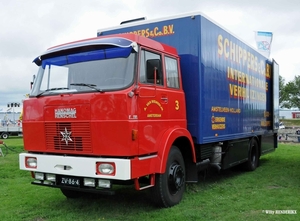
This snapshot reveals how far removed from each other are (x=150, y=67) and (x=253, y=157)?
19.4 feet

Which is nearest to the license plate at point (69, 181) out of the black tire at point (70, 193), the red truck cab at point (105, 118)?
the red truck cab at point (105, 118)

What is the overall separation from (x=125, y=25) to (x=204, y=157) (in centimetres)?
318

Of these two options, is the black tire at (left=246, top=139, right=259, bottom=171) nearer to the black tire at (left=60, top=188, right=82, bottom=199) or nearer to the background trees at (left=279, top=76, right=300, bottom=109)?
the black tire at (left=60, top=188, right=82, bottom=199)

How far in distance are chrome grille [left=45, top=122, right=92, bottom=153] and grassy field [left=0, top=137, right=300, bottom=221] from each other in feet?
3.66

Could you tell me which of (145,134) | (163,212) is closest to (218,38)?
(145,134)

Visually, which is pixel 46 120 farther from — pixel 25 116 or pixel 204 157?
pixel 204 157

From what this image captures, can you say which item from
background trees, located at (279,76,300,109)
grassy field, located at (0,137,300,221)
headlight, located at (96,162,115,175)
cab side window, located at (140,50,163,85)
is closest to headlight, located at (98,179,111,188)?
headlight, located at (96,162,115,175)

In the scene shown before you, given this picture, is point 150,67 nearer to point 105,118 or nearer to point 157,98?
point 157,98

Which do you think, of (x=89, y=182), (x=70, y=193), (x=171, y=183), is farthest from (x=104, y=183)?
(x=70, y=193)

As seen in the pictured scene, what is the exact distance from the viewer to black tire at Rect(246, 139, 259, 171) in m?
9.41

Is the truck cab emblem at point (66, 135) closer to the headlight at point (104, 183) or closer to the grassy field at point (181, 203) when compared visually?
the headlight at point (104, 183)

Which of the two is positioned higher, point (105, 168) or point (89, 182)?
point (105, 168)

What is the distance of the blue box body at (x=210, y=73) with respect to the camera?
6230mm

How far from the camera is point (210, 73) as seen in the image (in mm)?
6617
